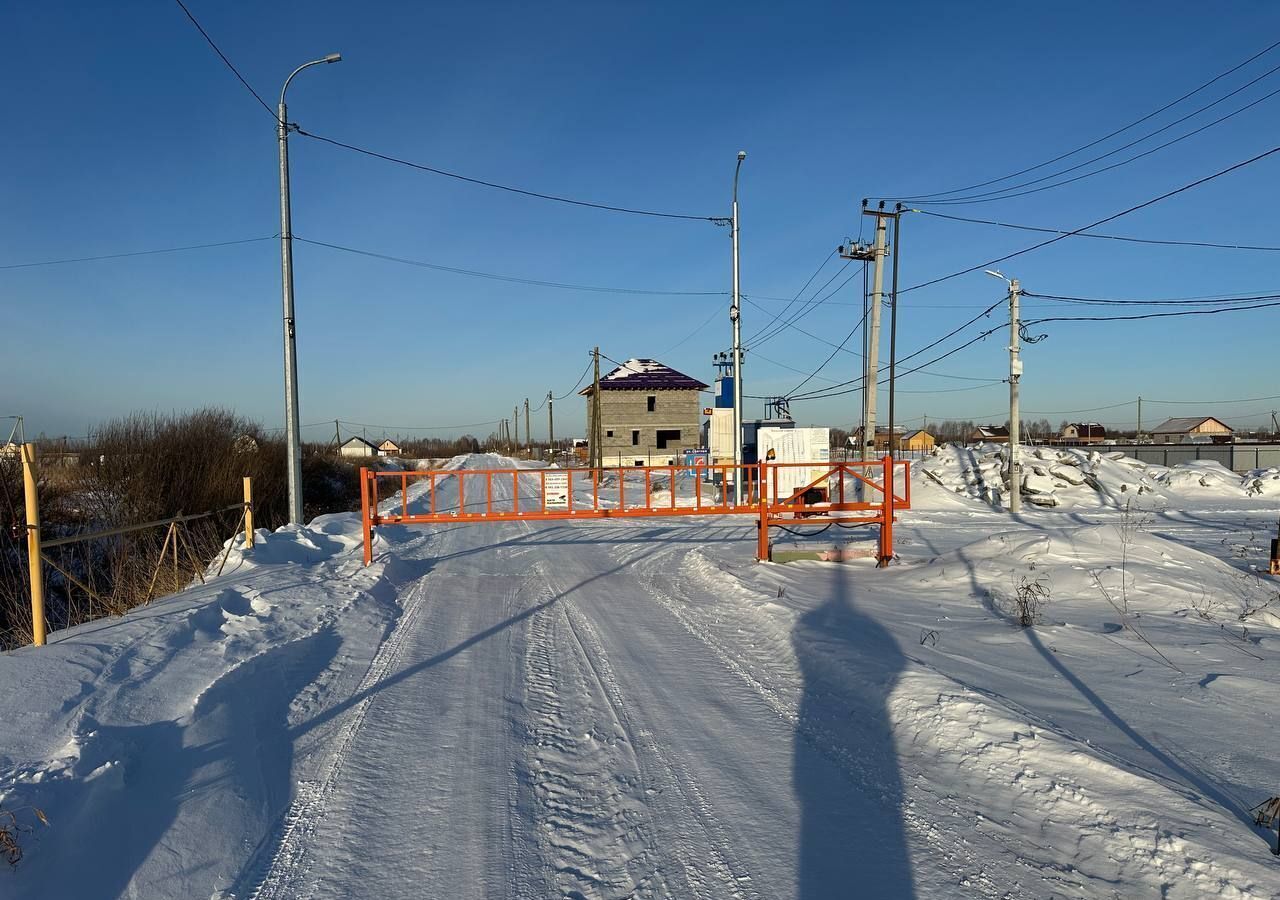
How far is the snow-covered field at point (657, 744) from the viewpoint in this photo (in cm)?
368

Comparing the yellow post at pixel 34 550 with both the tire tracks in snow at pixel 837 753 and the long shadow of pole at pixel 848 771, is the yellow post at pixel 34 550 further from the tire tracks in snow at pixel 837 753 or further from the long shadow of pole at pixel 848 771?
the long shadow of pole at pixel 848 771

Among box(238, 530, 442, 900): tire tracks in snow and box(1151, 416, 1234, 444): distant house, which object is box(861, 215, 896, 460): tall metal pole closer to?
box(238, 530, 442, 900): tire tracks in snow

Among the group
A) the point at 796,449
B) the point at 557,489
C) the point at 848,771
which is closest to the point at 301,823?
the point at 848,771

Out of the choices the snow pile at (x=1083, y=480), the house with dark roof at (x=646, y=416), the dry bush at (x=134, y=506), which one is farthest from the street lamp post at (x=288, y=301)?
the house with dark roof at (x=646, y=416)

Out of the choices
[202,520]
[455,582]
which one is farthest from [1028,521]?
[202,520]

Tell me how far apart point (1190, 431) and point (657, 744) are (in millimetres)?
129710

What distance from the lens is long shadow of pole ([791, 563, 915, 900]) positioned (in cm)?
364

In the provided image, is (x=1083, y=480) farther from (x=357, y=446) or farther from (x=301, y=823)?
(x=357, y=446)

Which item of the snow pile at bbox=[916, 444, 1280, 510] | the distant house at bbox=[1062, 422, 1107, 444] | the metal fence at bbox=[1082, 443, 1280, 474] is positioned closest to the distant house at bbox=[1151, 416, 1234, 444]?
the distant house at bbox=[1062, 422, 1107, 444]

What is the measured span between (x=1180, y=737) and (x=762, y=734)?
2830 millimetres

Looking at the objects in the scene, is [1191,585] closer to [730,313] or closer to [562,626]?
[562,626]

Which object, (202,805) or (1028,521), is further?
(1028,521)

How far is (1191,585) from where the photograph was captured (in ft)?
32.5

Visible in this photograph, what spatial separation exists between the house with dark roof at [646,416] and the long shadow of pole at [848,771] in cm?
4401
